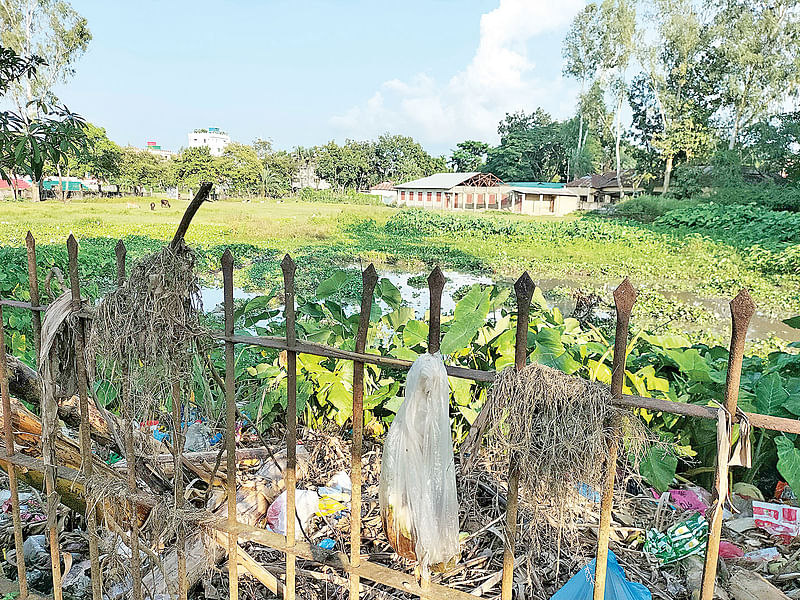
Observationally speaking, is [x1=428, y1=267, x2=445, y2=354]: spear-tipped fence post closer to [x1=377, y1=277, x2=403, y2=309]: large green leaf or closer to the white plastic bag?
the white plastic bag

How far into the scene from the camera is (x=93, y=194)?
157 feet

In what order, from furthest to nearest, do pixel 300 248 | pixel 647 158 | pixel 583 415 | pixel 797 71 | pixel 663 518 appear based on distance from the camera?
1. pixel 647 158
2. pixel 797 71
3. pixel 300 248
4. pixel 663 518
5. pixel 583 415

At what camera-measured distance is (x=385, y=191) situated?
180ft

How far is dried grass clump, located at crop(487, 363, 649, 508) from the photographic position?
3.30ft

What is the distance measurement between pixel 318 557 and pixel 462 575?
622 millimetres

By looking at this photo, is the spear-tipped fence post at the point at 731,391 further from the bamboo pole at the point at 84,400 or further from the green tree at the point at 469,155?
the green tree at the point at 469,155

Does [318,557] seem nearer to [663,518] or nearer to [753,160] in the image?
[663,518]

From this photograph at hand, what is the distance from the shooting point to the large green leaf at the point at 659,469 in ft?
6.71

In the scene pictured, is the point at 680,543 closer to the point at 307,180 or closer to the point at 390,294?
the point at 390,294

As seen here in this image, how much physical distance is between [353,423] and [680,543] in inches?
50.5

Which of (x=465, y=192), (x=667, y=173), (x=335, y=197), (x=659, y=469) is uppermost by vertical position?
(x=667, y=173)

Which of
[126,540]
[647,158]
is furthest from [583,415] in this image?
[647,158]

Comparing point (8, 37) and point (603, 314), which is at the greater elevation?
point (8, 37)

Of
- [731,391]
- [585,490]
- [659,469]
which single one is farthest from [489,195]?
[731,391]
